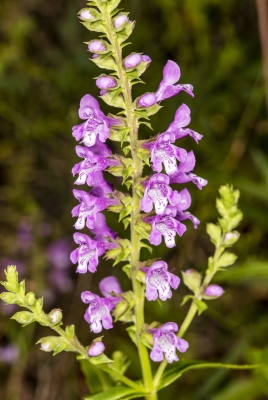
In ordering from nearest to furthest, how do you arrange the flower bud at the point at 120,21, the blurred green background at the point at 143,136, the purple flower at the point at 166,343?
the flower bud at the point at 120,21 → the purple flower at the point at 166,343 → the blurred green background at the point at 143,136

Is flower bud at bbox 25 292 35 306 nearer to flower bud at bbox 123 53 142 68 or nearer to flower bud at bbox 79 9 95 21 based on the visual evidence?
flower bud at bbox 123 53 142 68

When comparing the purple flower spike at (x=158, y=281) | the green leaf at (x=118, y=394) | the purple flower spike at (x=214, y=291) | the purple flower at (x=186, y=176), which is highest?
the purple flower at (x=186, y=176)

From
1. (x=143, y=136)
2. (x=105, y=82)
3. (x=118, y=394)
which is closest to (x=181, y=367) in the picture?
(x=118, y=394)

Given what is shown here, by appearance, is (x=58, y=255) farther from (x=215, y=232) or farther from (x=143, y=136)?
(x=215, y=232)

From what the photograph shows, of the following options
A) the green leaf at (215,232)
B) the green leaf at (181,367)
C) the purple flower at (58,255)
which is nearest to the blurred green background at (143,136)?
the purple flower at (58,255)

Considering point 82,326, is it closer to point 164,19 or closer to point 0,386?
point 0,386

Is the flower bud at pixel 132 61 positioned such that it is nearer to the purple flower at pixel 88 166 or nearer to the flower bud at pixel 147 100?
the flower bud at pixel 147 100
